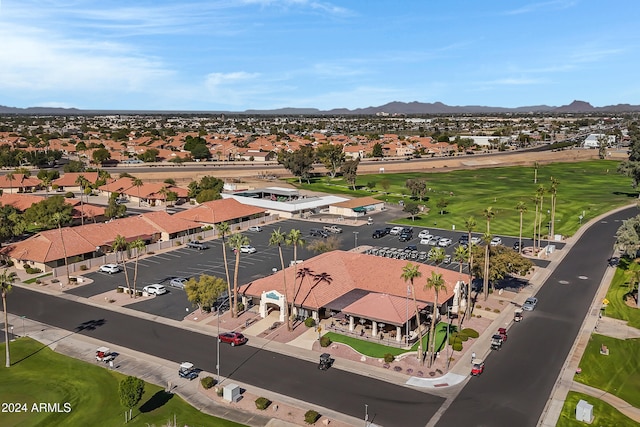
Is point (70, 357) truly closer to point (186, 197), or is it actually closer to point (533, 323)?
point (533, 323)

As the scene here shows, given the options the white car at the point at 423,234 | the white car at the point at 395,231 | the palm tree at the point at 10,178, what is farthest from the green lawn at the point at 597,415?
the palm tree at the point at 10,178

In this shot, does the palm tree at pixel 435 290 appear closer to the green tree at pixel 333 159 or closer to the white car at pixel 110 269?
the white car at pixel 110 269

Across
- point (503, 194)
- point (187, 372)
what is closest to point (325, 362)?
point (187, 372)

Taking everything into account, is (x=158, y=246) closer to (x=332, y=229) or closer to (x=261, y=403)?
(x=332, y=229)

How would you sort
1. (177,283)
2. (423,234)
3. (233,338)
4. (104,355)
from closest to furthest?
(104,355) → (233,338) → (177,283) → (423,234)

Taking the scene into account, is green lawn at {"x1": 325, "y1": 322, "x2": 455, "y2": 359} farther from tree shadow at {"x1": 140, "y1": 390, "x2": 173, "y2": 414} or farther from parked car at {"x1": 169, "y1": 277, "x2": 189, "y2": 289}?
parked car at {"x1": 169, "y1": 277, "x2": 189, "y2": 289}

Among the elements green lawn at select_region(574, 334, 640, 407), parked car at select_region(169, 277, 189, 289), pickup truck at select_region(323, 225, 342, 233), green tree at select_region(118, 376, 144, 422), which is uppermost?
green tree at select_region(118, 376, 144, 422)

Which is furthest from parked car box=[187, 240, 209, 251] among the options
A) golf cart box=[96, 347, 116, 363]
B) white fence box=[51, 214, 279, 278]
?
golf cart box=[96, 347, 116, 363]
